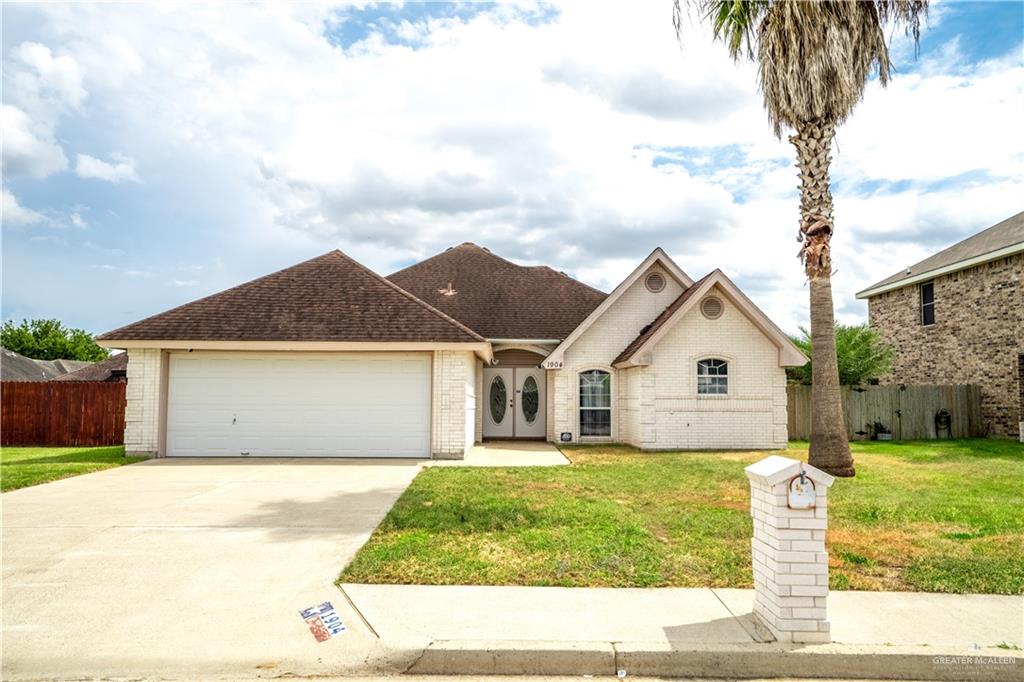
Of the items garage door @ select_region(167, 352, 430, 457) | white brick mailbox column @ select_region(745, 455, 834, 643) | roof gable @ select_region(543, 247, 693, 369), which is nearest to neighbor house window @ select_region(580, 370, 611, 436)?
roof gable @ select_region(543, 247, 693, 369)

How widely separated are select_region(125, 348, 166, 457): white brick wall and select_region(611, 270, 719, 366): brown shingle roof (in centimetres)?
1133

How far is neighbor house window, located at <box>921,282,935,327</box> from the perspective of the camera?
23.7 metres

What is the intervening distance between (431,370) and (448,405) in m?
0.91

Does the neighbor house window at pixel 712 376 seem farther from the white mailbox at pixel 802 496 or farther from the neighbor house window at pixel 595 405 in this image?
the white mailbox at pixel 802 496

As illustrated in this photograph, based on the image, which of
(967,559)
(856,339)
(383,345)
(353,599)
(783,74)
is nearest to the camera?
(353,599)

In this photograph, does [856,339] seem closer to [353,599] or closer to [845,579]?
[845,579]

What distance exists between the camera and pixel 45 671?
14.0 feet

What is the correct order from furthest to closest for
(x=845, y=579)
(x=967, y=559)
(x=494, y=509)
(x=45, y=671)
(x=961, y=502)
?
(x=961, y=502) → (x=494, y=509) → (x=967, y=559) → (x=845, y=579) → (x=45, y=671)

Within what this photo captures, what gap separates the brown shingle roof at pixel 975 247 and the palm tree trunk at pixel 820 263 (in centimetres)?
975

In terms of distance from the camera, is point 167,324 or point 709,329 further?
point 709,329

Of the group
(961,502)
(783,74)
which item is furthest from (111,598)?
(783,74)

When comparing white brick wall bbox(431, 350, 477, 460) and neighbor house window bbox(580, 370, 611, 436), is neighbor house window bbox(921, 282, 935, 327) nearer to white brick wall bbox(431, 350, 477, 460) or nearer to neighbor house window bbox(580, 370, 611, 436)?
neighbor house window bbox(580, 370, 611, 436)

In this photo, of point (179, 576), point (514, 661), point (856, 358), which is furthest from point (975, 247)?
point (179, 576)

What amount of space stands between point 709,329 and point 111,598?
14.9m
